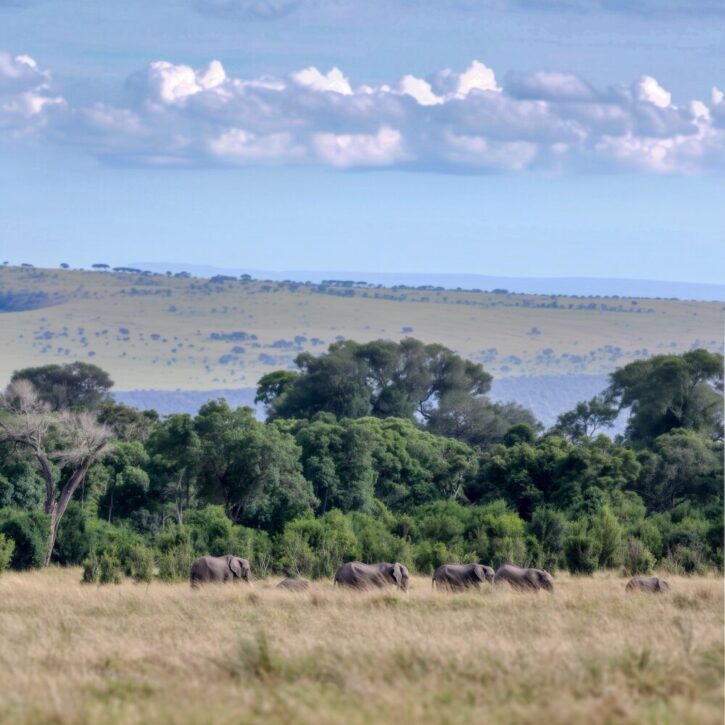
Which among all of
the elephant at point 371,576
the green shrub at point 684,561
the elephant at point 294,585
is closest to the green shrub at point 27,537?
the elephant at point 371,576

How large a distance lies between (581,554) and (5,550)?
1471cm

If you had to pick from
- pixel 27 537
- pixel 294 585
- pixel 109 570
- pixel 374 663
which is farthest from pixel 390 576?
pixel 27 537

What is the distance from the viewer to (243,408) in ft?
152

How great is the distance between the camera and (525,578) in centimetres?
2570

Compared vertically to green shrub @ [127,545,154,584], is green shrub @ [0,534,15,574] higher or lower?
lower

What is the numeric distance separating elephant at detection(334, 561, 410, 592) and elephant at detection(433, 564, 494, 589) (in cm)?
66

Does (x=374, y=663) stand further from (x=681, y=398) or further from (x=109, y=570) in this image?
(x=681, y=398)

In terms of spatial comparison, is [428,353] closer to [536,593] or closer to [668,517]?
[668,517]

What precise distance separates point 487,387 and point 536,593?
84.3 m

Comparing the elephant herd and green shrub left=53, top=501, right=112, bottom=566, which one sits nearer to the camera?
the elephant herd

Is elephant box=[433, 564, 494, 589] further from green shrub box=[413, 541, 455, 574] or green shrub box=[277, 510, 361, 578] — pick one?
green shrub box=[413, 541, 455, 574]

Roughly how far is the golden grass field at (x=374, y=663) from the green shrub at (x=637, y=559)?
42.8ft

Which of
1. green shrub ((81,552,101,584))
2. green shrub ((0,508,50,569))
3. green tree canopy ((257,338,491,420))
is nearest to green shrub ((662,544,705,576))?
green shrub ((81,552,101,584))

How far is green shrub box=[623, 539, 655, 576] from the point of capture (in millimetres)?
32750
